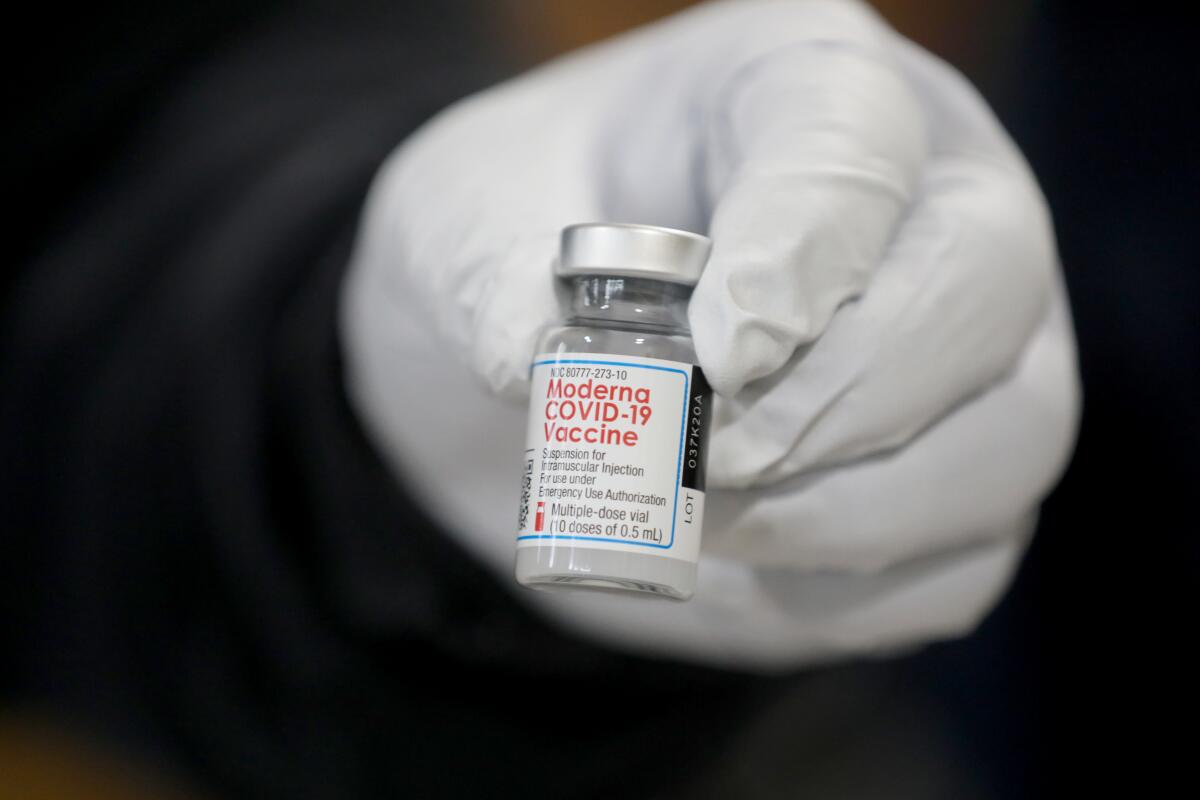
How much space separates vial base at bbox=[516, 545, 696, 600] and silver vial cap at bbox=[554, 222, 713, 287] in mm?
154

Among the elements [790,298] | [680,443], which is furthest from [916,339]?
[680,443]

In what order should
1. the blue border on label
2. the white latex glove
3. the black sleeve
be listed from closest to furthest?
the blue border on label < the white latex glove < the black sleeve

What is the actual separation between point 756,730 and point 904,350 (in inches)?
23.2

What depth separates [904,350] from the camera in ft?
2.19

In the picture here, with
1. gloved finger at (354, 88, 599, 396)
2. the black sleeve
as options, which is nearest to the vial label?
gloved finger at (354, 88, 599, 396)

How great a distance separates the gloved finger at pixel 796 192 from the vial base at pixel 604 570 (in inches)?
4.6

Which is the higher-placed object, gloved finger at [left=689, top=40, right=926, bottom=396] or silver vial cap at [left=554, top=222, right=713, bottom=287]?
gloved finger at [left=689, top=40, right=926, bottom=396]

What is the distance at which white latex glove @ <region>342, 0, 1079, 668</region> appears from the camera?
25.6 inches

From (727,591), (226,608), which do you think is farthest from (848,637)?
(226,608)

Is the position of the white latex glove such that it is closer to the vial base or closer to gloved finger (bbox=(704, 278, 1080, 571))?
gloved finger (bbox=(704, 278, 1080, 571))

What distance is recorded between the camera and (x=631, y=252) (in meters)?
0.55

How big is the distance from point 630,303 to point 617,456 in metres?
0.11

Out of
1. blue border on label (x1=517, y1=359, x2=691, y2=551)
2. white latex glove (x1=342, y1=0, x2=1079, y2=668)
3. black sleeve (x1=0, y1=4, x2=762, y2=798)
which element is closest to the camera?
blue border on label (x1=517, y1=359, x2=691, y2=551)

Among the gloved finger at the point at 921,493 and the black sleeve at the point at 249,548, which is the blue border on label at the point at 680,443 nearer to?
the gloved finger at the point at 921,493
